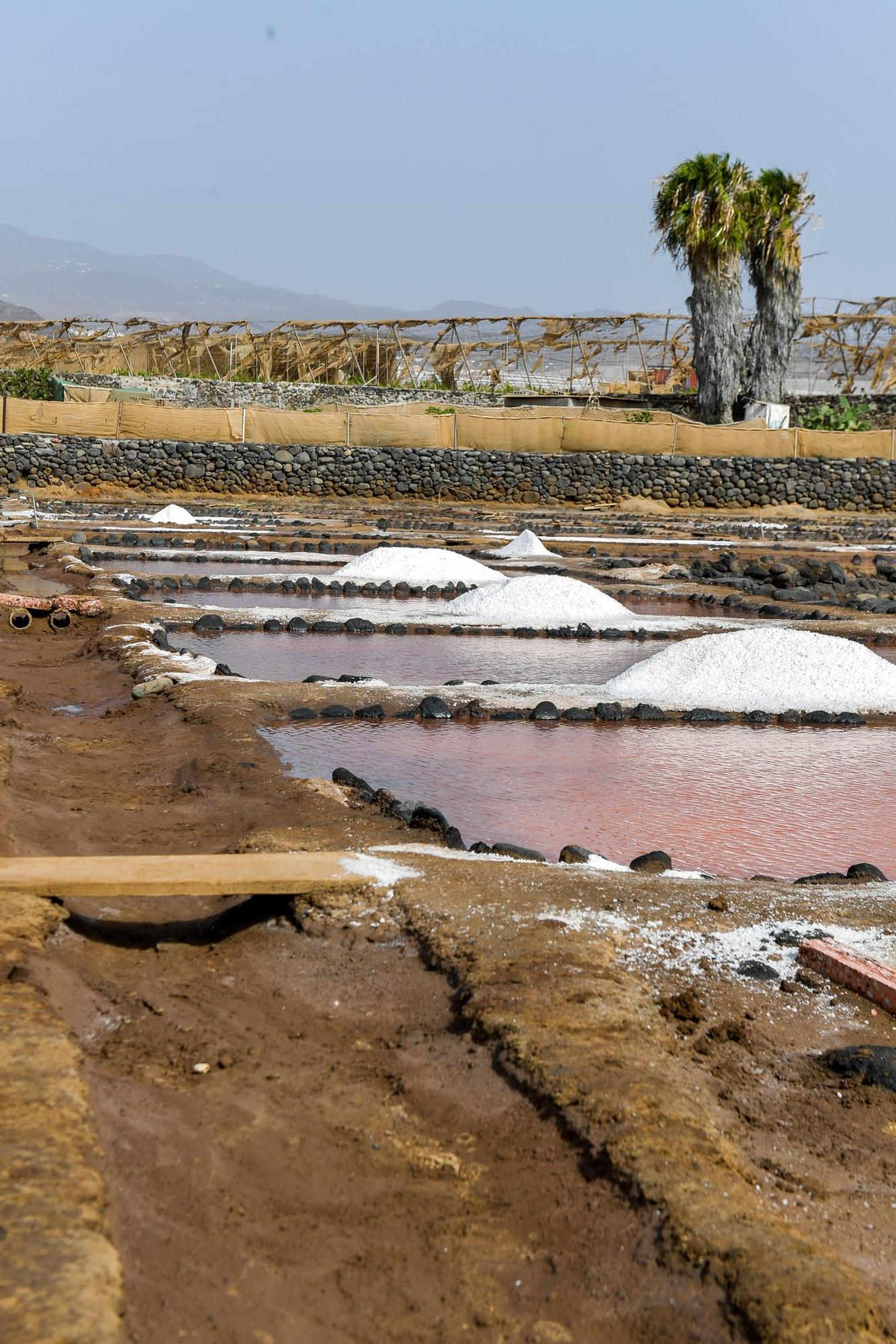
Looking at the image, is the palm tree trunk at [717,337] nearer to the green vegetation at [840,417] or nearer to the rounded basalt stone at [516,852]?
the green vegetation at [840,417]

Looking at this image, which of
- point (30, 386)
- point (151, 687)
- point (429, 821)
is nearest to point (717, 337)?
point (30, 386)

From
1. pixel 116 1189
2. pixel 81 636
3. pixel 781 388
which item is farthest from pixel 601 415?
pixel 116 1189

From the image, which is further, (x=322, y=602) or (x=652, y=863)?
(x=322, y=602)

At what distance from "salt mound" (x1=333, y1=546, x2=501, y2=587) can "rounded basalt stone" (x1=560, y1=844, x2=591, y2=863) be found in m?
9.31

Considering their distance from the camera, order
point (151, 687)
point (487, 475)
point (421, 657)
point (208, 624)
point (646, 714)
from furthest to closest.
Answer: point (487, 475) < point (208, 624) < point (421, 657) < point (646, 714) < point (151, 687)

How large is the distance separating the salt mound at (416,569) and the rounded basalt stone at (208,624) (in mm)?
3396

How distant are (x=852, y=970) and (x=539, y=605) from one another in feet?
27.3

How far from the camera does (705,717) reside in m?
7.69

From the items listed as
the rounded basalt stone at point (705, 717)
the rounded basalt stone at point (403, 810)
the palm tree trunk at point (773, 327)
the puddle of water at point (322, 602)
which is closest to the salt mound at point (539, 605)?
the puddle of water at point (322, 602)

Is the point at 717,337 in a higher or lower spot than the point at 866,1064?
Answer: higher

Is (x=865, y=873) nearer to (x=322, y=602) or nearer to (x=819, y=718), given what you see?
(x=819, y=718)

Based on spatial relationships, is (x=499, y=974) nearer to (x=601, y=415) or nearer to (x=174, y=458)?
(x=174, y=458)

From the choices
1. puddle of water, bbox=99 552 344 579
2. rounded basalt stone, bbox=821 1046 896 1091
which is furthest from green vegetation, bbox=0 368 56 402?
rounded basalt stone, bbox=821 1046 896 1091

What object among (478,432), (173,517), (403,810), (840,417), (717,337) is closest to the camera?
(403,810)
